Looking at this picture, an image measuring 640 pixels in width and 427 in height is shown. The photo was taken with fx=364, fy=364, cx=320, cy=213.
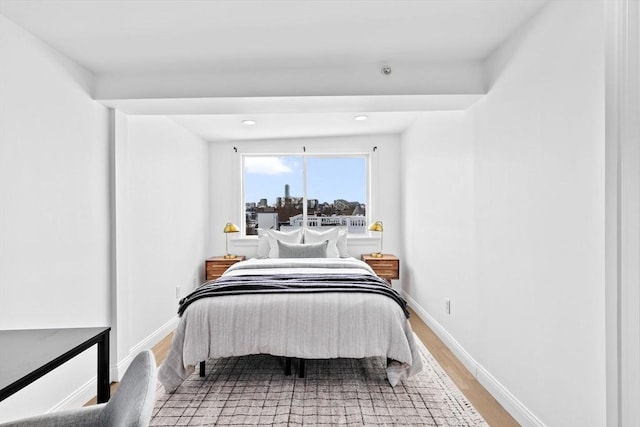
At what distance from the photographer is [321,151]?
515 centimetres

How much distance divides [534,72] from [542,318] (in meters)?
1.29

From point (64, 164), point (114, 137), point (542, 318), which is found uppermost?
point (114, 137)

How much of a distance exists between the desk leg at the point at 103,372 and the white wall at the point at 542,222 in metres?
1.94

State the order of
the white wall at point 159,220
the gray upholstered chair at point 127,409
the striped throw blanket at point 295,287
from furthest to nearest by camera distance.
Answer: the white wall at point 159,220 → the striped throw blanket at point 295,287 → the gray upholstered chair at point 127,409

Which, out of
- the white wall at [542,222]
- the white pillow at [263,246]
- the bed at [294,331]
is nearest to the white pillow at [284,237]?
the white pillow at [263,246]

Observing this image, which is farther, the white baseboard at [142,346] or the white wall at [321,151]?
the white wall at [321,151]

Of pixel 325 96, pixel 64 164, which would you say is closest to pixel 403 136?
pixel 325 96

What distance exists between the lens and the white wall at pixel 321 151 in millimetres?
5090

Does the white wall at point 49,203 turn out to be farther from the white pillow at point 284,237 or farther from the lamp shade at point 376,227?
the lamp shade at point 376,227

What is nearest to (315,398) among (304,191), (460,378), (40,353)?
(460,378)

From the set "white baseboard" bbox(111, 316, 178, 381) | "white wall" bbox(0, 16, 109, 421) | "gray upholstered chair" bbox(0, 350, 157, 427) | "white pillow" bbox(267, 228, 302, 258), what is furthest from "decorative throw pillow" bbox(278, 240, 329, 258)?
"gray upholstered chair" bbox(0, 350, 157, 427)

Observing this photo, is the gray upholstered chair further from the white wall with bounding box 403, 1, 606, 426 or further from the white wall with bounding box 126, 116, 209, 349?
the white wall with bounding box 126, 116, 209, 349

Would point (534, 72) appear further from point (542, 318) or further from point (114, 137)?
point (114, 137)

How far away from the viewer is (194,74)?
2.55m
